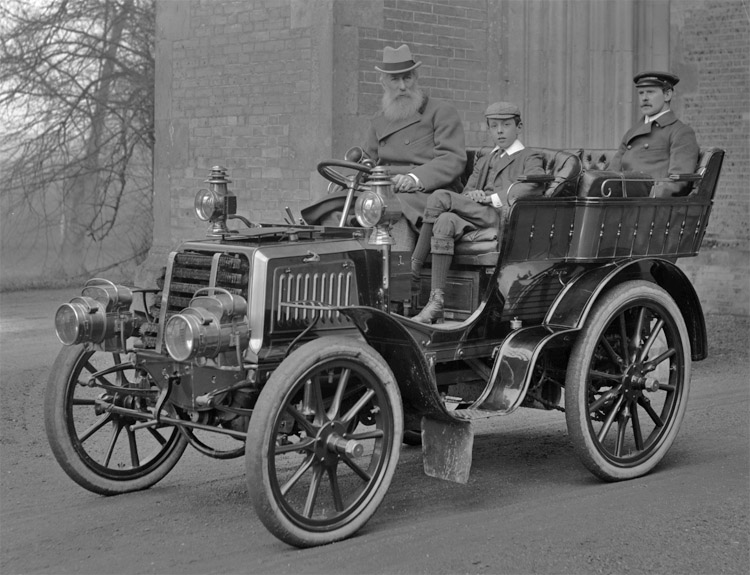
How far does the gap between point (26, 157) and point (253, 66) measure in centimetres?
589

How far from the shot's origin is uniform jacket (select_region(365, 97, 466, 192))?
6258mm

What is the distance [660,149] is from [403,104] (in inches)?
63.9

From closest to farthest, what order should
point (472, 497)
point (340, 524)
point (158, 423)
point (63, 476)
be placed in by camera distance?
1. point (340, 524)
2. point (158, 423)
3. point (472, 497)
4. point (63, 476)

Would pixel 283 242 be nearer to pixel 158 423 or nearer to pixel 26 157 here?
pixel 158 423

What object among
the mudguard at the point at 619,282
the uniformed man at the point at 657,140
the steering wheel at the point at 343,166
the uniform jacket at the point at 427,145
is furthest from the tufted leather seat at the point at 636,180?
the steering wheel at the point at 343,166

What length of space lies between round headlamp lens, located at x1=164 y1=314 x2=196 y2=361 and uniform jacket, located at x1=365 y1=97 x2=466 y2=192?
200cm

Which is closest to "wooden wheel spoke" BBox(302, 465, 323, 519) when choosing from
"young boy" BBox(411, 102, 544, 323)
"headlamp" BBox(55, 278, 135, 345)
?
"young boy" BBox(411, 102, 544, 323)

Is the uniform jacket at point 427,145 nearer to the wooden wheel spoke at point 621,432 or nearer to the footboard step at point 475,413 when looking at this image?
the footboard step at point 475,413

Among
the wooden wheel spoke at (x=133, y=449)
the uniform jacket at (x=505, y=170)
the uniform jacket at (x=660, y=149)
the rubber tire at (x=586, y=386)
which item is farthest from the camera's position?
→ the uniform jacket at (x=660, y=149)

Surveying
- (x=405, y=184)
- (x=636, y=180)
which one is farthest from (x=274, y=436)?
(x=636, y=180)

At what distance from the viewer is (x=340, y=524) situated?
470cm

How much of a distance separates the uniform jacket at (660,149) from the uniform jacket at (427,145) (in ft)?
3.98

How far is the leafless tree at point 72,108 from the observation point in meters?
15.6

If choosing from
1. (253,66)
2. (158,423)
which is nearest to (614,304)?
(158,423)
